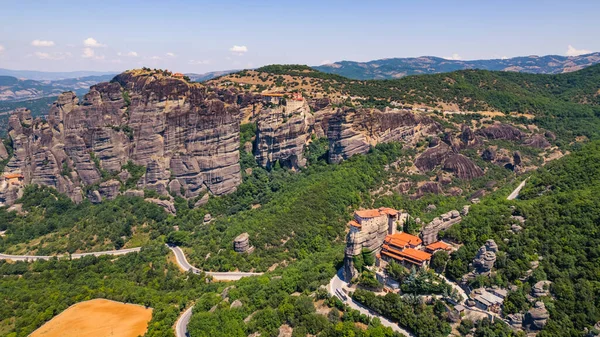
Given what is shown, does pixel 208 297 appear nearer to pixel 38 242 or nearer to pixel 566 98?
pixel 38 242

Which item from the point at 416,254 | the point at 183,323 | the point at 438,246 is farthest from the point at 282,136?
the point at 183,323

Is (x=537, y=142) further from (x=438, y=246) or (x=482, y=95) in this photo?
(x=438, y=246)

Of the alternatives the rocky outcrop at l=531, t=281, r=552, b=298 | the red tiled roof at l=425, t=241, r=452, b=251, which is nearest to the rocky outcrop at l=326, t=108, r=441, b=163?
the red tiled roof at l=425, t=241, r=452, b=251

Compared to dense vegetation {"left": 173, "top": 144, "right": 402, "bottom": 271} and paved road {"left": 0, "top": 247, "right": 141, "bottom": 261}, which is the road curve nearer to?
dense vegetation {"left": 173, "top": 144, "right": 402, "bottom": 271}

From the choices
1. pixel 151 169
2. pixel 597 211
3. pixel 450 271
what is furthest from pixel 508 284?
pixel 151 169

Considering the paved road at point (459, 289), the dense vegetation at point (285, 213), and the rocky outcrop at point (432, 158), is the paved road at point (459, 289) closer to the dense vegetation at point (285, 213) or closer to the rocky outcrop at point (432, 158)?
the dense vegetation at point (285, 213)
